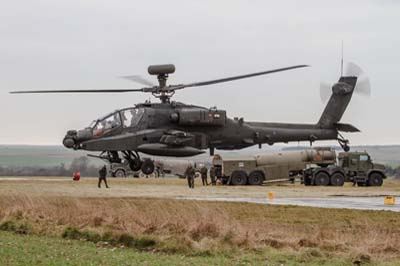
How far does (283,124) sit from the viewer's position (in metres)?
48.5

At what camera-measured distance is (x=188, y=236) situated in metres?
20.3

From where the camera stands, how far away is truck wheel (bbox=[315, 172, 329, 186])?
5622cm

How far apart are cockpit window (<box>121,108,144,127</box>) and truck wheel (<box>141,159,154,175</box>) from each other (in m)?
2.06

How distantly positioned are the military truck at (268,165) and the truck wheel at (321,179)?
264cm

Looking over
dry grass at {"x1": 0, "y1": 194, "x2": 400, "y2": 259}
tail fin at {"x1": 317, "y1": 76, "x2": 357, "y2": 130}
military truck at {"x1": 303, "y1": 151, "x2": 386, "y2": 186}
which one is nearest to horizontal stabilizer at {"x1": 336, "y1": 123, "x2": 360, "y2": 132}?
tail fin at {"x1": 317, "y1": 76, "x2": 357, "y2": 130}

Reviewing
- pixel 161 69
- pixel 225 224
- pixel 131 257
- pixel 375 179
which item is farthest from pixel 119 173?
pixel 131 257

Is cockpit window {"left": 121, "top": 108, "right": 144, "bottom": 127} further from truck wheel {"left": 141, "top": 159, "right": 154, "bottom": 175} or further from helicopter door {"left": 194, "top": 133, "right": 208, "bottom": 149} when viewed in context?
helicopter door {"left": 194, "top": 133, "right": 208, "bottom": 149}

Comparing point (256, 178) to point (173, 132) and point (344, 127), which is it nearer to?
point (344, 127)

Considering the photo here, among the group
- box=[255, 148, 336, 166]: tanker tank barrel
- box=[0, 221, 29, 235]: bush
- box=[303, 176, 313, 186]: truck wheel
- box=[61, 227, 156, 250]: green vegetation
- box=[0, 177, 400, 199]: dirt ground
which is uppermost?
box=[255, 148, 336, 166]: tanker tank barrel

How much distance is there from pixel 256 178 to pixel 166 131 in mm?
13516

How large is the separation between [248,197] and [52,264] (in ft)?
76.1

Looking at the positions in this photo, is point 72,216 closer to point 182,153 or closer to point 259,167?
point 182,153

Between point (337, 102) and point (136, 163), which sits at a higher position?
point (337, 102)

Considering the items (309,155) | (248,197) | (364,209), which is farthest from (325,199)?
(309,155)
